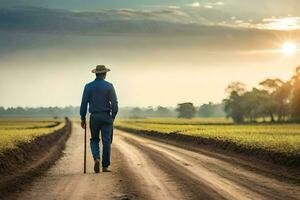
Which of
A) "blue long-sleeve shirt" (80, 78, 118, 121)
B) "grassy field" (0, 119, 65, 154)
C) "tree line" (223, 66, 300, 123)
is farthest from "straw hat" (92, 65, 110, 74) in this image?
"tree line" (223, 66, 300, 123)

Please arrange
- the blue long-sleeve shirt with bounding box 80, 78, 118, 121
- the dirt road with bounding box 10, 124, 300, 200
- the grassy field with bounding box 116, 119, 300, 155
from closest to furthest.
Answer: the dirt road with bounding box 10, 124, 300, 200, the blue long-sleeve shirt with bounding box 80, 78, 118, 121, the grassy field with bounding box 116, 119, 300, 155

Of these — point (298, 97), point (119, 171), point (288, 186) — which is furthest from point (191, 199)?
point (298, 97)

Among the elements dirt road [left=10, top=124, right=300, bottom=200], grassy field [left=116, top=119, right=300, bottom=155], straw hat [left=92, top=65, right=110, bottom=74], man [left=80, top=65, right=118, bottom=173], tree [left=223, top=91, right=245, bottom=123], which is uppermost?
tree [left=223, top=91, right=245, bottom=123]

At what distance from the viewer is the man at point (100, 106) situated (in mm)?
15641

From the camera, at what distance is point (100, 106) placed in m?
15.7

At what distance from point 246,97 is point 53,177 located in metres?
154

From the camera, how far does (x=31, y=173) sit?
49.9 ft

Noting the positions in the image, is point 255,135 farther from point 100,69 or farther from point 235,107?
point 235,107

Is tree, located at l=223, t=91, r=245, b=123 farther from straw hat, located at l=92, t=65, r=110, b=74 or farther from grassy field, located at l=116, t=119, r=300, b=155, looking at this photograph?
straw hat, located at l=92, t=65, r=110, b=74

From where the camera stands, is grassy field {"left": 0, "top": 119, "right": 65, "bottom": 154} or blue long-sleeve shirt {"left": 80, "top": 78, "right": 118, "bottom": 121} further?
grassy field {"left": 0, "top": 119, "right": 65, "bottom": 154}

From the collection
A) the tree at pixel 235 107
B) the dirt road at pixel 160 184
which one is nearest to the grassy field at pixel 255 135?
the dirt road at pixel 160 184

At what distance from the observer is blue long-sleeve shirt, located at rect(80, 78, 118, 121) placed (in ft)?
51.6

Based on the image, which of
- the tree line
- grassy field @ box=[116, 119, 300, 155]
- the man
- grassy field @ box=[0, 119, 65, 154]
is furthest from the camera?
the tree line

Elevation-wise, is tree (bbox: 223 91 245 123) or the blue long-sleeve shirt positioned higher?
tree (bbox: 223 91 245 123)
